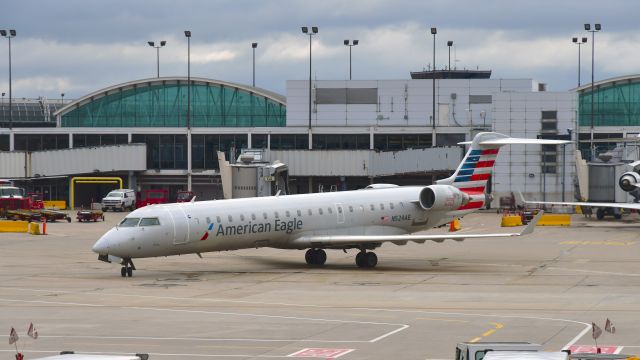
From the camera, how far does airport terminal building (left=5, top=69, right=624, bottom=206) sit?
308 feet

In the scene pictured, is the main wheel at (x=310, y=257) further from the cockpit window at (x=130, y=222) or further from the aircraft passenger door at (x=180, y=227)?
the cockpit window at (x=130, y=222)

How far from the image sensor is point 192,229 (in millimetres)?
44531

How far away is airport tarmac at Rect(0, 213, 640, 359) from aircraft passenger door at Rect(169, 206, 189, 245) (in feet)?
5.16

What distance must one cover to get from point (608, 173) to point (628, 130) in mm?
19386

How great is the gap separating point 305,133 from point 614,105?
120ft

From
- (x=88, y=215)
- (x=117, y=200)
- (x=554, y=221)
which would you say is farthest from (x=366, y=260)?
(x=117, y=200)

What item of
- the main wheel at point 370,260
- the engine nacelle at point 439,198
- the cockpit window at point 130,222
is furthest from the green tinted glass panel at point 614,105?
the cockpit window at point 130,222

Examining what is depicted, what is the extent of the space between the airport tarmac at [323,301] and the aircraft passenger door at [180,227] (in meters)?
1.57

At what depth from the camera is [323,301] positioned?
36.7 m

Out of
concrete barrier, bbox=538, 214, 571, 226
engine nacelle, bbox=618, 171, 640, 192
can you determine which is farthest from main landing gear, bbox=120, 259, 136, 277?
engine nacelle, bbox=618, 171, 640, 192

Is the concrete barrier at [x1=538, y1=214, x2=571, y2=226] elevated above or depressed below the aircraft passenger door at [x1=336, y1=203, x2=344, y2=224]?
below

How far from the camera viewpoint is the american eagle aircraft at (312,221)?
44094mm

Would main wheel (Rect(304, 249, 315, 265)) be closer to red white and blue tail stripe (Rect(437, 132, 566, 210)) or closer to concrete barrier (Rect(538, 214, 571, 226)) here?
red white and blue tail stripe (Rect(437, 132, 566, 210))

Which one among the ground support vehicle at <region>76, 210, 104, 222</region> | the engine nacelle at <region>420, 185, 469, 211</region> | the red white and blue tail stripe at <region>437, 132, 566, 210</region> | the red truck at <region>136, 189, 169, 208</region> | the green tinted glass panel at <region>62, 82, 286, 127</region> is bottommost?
the ground support vehicle at <region>76, 210, 104, 222</region>
